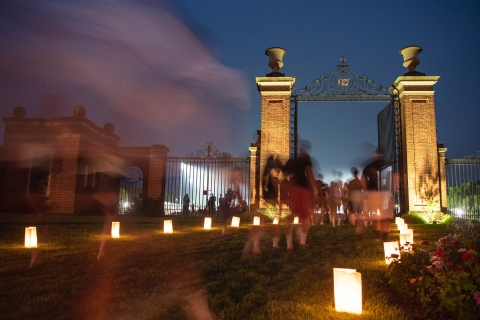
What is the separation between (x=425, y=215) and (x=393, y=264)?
41.4 feet

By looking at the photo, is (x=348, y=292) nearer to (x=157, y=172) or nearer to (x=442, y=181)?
(x=442, y=181)

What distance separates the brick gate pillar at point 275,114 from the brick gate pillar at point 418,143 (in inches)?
199

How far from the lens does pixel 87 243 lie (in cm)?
806

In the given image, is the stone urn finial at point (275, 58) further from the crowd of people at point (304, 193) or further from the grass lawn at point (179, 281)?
the grass lawn at point (179, 281)

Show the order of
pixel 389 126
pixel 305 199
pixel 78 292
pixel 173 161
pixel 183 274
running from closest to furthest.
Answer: pixel 78 292 → pixel 183 274 → pixel 305 199 → pixel 389 126 → pixel 173 161

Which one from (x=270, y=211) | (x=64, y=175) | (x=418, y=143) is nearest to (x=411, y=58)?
(x=418, y=143)

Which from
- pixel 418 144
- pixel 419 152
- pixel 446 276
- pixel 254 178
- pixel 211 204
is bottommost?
pixel 446 276

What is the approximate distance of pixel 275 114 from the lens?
17094 millimetres

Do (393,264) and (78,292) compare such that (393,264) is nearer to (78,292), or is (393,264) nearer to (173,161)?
(78,292)

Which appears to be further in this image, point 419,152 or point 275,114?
point 275,114

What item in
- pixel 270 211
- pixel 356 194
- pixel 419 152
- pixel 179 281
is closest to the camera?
pixel 179 281

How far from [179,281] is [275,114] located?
1288 cm

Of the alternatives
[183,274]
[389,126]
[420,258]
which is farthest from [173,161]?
[420,258]

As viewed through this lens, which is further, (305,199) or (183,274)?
(305,199)
